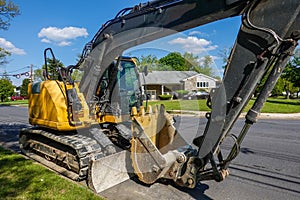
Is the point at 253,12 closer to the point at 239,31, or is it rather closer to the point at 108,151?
the point at 239,31

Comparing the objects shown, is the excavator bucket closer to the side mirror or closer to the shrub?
the side mirror

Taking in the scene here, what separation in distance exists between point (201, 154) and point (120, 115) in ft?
7.32

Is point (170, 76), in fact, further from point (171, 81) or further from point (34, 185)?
point (34, 185)

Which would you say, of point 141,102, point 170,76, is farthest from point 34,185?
point 170,76

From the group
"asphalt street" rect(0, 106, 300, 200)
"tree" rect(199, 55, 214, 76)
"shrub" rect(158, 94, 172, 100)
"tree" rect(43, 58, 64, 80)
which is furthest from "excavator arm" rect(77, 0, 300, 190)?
"shrub" rect(158, 94, 172, 100)

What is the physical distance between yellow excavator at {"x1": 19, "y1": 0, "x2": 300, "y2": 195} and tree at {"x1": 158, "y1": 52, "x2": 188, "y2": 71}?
66 centimetres

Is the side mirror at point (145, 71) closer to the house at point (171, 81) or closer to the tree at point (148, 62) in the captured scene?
the tree at point (148, 62)

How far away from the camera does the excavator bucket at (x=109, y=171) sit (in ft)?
12.9

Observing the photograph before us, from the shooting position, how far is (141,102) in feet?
18.3

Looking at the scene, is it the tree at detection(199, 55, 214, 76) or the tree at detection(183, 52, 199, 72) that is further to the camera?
the tree at detection(183, 52, 199, 72)

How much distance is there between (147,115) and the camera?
14.9 feet

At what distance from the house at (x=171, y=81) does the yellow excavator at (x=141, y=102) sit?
15.8 inches

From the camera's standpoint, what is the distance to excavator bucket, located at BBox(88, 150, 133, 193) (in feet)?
12.9

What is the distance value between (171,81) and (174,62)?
104 cm
